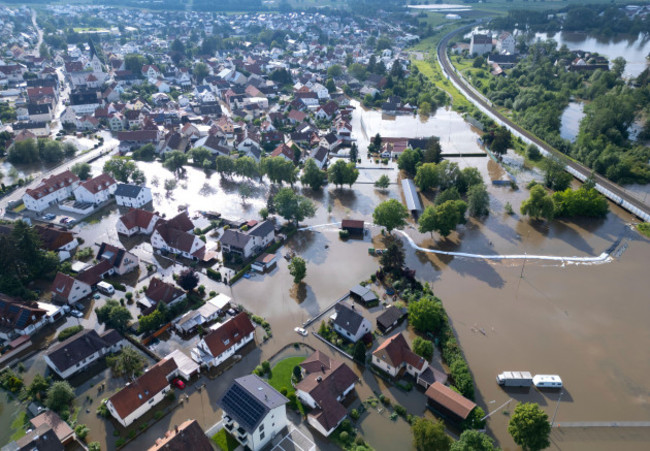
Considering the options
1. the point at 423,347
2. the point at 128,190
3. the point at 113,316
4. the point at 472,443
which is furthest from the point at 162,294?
the point at 472,443

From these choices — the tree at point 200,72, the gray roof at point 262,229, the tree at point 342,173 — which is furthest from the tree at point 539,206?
the tree at point 200,72

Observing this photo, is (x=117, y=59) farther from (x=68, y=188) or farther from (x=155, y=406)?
(x=155, y=406)

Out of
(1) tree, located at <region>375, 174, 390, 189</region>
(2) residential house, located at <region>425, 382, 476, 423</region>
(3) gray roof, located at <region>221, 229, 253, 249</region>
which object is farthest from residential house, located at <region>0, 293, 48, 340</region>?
(1) tree, located at <region>375, 174, 390, 189</region>

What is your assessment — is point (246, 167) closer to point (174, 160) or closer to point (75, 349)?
point (174, 160)

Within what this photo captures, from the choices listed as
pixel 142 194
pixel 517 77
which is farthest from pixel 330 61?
pixel 142 194

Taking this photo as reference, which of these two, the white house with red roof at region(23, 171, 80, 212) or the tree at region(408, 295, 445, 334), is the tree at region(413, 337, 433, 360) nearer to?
the tree at region(408, 295, 445, 334)

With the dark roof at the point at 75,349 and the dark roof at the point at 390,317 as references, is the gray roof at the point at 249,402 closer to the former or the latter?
the dark roof at the point at 390,317
